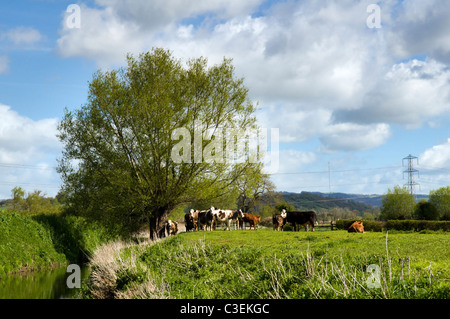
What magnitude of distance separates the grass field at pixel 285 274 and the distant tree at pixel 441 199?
58165mm

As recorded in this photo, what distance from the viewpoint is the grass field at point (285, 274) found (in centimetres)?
840

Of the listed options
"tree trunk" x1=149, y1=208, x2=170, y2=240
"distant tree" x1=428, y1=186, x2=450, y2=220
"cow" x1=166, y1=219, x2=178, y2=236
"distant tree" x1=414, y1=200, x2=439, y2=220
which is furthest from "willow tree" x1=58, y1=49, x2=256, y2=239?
"distant tree" x1=428, y1=186, x2=450, y2=220

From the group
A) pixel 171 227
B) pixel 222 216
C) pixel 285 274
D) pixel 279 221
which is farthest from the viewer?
pixel 171 227

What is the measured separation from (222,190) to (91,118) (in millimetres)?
10116

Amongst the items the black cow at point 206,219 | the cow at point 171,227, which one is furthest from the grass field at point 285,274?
the cow at point 171,227

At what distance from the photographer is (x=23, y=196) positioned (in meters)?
77.9

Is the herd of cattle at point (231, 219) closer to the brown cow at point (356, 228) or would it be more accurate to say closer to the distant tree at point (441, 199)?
the brown cow at point (356, 228)

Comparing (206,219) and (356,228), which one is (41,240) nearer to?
(206,219)

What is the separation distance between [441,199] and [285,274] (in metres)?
70.8

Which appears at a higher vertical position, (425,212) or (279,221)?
(279,221)

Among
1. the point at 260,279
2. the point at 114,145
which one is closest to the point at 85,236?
the point at 114,145

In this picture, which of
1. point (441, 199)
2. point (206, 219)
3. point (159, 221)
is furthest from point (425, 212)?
point (159, 221)

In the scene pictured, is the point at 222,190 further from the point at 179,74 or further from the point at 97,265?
the point at 97,265

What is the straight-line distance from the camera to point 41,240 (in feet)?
99.1
